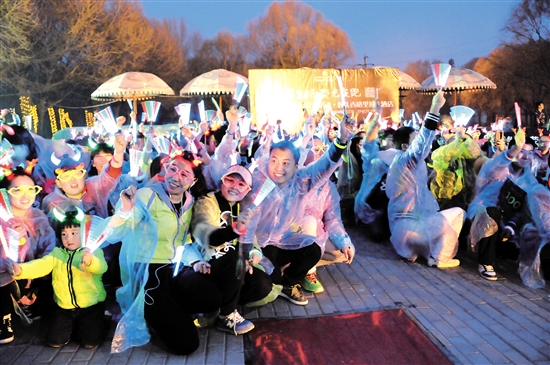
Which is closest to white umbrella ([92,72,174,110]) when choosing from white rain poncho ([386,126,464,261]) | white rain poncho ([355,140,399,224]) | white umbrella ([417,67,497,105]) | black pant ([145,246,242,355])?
white umbrella ([417,67,497,105])

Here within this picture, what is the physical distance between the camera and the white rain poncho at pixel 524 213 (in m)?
4.48

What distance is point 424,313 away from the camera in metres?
3.83

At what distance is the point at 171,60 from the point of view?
121 ft

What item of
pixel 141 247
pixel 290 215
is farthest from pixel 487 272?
pixel 141 247

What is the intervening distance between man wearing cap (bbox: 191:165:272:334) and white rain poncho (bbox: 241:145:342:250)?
1.19 feet

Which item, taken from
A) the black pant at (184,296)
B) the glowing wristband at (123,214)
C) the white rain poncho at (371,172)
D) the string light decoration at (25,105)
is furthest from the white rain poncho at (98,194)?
the string light decoration at (25,105)

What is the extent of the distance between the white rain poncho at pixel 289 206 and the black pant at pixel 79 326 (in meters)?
1.33

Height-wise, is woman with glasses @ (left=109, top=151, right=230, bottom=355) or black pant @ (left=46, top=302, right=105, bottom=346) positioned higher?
woman with glasses @ (left=109, top=151, right=230, bottom=355)

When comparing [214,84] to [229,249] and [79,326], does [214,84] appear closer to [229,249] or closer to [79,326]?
[229,249]

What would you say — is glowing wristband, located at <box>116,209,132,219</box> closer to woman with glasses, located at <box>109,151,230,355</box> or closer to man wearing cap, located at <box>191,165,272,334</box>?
woman with glasses, located at <box>109,151,230,355</box>

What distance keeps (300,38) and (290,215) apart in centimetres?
3485

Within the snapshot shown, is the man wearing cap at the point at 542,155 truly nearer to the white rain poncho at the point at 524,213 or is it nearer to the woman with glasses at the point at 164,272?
the white rain poncho at the point at 524,213

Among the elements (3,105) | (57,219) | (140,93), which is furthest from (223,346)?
(3,105)

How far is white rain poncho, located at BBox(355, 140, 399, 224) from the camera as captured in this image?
6.22 m
